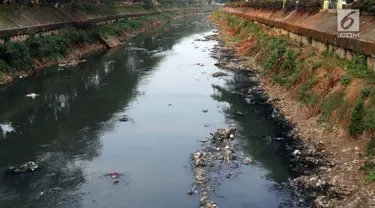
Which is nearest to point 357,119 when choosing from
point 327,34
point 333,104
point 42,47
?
point 333,104

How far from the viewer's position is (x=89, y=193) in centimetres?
1170

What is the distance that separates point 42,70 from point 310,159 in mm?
22218

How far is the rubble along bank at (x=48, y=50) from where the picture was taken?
2647 cm

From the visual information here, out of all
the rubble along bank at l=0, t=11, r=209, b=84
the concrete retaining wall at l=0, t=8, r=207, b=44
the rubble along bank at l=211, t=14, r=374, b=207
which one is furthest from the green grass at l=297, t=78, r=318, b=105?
the concrete retaining wall at l=0, t=8, r=207, b=44

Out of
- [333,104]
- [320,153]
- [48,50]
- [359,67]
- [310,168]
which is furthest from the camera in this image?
[48,50]

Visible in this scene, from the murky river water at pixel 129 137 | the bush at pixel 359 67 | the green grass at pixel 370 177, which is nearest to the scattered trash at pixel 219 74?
the murky river water at pixel 129 137

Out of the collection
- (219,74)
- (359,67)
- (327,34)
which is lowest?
(219,74)

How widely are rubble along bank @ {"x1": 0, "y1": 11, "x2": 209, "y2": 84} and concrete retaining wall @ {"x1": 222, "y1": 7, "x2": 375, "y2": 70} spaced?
17.1 m

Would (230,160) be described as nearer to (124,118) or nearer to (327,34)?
(124,118)

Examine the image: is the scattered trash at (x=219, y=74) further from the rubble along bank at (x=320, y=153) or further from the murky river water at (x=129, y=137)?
the rubble along bank at (x=320, y=153)

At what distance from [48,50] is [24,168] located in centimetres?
1991

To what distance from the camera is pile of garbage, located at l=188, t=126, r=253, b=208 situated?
1178 cm

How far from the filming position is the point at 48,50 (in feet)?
103

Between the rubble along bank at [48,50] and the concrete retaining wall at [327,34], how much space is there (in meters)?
17.1
